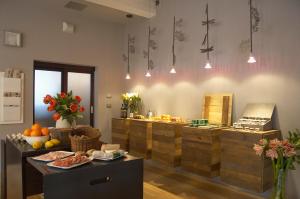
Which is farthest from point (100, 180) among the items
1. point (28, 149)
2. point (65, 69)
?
point (65, 69)

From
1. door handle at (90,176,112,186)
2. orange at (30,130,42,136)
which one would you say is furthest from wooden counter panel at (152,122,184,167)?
door handle at (90,176,112,186)

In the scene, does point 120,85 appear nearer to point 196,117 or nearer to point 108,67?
point 108,67

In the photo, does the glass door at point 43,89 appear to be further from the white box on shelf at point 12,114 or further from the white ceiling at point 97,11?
the white ceiling at point 97,11

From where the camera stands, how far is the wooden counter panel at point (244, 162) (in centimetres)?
305

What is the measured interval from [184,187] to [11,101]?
3.51 meters

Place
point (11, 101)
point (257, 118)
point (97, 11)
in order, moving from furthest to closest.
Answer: point (97, 11) → point (11, 101) → point (257, 118)

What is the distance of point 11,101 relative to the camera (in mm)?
4566

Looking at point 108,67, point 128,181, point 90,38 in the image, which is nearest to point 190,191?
point 128,181

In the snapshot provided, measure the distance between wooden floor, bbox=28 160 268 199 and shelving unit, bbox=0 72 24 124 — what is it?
2.71 m

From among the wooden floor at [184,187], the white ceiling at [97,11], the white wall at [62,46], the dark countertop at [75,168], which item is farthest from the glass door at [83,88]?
the dark countertop at [75,168]

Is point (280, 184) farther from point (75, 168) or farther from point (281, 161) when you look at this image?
point (75, 168)

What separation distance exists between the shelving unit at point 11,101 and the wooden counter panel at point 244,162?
3.77 metres

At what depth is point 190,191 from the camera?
351 centimetres

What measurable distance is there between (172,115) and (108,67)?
2170mm
